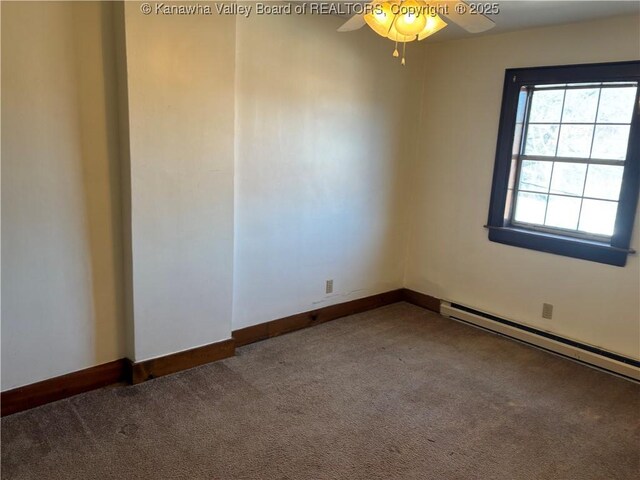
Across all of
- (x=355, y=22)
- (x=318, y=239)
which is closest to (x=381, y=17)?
(x=355, y=22)

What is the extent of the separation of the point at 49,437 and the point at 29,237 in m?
1.02

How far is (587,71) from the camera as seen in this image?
3188mm

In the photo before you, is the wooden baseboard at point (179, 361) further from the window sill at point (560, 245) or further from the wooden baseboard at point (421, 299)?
the window sill at point (560, 245)

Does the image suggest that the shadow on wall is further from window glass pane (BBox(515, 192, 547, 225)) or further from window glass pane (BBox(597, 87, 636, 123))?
window glass pane (BBox(597, 87, 636, 123))

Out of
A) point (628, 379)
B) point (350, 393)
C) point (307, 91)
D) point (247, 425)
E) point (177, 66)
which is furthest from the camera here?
point (307, 91)

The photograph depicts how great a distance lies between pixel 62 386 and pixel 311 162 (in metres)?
2.22

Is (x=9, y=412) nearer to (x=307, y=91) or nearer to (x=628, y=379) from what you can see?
(x=307, y=91)

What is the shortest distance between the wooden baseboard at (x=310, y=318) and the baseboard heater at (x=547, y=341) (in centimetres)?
55

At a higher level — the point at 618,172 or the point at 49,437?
the point at 618,172

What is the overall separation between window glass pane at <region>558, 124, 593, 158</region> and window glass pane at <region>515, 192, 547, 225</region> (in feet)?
1.21

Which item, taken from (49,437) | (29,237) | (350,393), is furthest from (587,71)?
(49,437)

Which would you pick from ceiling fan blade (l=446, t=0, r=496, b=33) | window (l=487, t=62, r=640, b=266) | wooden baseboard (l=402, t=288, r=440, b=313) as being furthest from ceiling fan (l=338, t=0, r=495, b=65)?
wooden baseboard (l=402, t=288, r=440, b=313)

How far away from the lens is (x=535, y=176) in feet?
11.8

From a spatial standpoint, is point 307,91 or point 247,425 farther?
point 307,91
